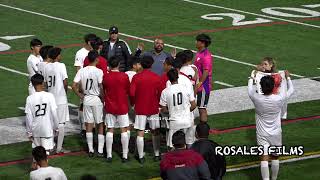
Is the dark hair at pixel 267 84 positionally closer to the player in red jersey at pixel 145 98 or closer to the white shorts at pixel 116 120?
the player in red jersey at pixel 145 98

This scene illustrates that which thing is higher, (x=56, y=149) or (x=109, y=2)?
(x=109, y=2)

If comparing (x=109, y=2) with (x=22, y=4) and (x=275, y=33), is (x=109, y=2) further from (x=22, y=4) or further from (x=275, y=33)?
(x=275, y=33)

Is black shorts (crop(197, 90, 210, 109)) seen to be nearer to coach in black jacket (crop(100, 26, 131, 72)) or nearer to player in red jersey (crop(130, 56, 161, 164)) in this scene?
coach in black jacket (crop(100, 26, 131, 72))

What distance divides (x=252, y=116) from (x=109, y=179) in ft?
19.0

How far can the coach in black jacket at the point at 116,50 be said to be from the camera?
22.0 metres

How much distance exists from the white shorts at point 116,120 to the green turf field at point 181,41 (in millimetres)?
831

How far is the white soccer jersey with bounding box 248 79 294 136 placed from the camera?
58.1 feet

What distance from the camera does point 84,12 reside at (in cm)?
3509

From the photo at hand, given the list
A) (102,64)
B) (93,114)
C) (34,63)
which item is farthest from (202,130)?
(34,63)

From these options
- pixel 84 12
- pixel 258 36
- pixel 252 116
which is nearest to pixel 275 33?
pixel 258 36

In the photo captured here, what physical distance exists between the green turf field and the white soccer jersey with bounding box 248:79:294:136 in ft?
4.96

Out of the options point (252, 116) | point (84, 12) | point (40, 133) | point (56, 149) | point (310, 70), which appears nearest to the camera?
point (40, 133)

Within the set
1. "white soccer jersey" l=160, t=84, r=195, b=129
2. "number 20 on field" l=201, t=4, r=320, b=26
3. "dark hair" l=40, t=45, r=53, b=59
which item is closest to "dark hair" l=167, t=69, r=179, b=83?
"white soccer jersey" l=160, t=84, r=195, b=129

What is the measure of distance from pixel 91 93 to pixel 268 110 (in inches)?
162
